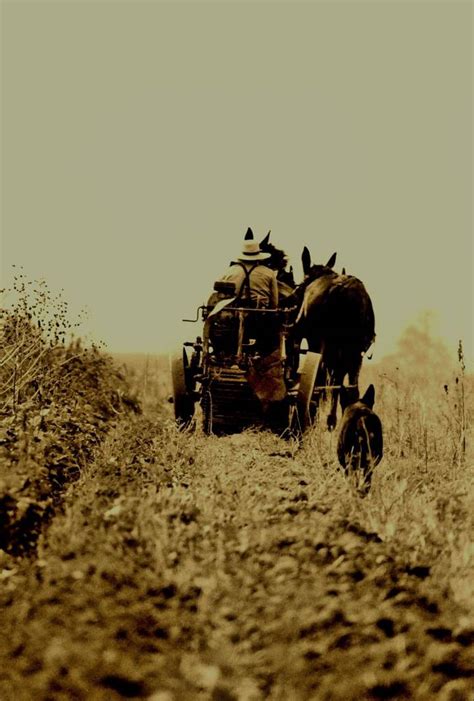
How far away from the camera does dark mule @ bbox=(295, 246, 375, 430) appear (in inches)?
354

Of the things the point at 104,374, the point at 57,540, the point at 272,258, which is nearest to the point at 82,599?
the point at 57,540

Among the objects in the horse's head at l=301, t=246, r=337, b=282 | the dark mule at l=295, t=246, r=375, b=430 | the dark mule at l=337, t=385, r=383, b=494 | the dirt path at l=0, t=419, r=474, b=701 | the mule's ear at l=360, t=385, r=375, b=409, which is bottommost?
the dirt path at l=0, t=419, r=474, b=701

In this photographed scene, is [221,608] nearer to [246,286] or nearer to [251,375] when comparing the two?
[251,375]

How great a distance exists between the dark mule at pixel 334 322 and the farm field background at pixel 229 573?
171 cm

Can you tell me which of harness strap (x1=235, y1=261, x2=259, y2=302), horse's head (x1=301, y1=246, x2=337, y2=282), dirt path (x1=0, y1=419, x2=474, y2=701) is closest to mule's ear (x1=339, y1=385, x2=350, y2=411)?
horse's head (x1=301, y1=246, x2=337, y2=282)

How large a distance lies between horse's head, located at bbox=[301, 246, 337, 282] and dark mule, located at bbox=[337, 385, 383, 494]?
3039 mm

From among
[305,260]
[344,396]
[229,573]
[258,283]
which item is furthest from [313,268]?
[229,573]

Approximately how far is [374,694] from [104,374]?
32.2 feet

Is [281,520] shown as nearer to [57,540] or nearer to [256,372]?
[57,540]

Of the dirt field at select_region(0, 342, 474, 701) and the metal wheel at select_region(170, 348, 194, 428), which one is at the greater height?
the metal wheel at select_region(170, 348, 194, 428)

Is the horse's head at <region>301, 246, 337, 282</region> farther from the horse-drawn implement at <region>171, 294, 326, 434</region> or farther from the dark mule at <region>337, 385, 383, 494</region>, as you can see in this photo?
the dark mule at <region>337, 385, 383, 494</region>

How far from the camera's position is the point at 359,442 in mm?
6676

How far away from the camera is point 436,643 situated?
3.95 metres

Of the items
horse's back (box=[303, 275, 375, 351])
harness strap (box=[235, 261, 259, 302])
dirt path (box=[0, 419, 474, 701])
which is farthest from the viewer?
horse's back (box=[303, 275, 375, 351])
